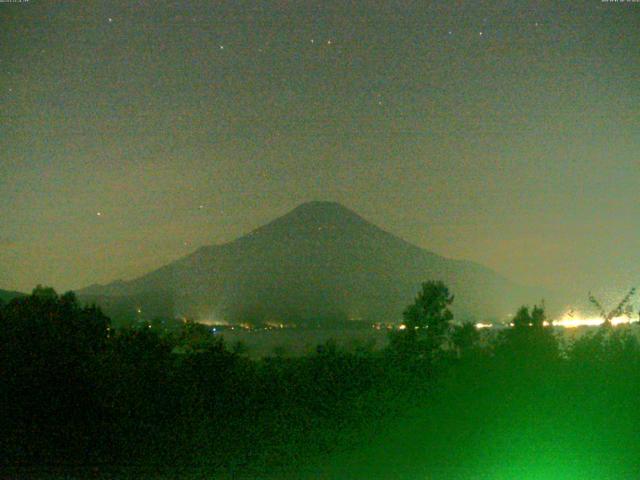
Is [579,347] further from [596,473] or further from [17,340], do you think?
[17,340]

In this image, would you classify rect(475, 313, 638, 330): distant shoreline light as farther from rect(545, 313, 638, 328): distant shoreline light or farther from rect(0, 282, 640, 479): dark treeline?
rect(0, 282, 640, 479): dark treeline

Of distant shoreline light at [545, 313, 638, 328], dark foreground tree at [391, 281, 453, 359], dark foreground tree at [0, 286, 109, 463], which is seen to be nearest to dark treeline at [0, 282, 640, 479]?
dark foreground tree at [0, 286, 109, 463]

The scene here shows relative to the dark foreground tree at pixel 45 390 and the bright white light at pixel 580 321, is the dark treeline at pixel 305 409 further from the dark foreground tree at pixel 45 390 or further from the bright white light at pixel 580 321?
the bright white light at pixel 580 321

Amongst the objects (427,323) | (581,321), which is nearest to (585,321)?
(581,321)

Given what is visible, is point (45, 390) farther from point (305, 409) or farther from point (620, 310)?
point (620, 310)

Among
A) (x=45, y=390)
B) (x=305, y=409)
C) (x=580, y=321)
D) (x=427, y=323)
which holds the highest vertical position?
(x=580, y=321)

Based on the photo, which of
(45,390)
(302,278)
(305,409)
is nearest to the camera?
(45,390)

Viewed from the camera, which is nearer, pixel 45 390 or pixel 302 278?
pixel 45 390

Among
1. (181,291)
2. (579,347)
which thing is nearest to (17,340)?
(579,347)
